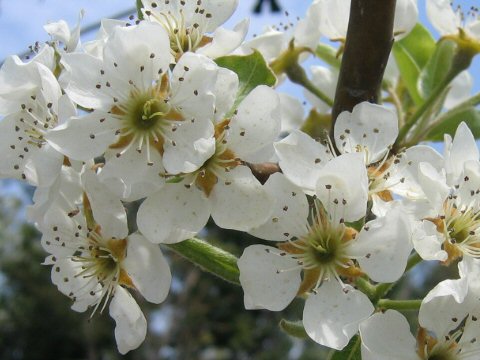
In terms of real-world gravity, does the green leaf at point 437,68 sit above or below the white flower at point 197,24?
below

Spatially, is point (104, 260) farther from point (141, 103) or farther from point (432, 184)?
point (432, 184)

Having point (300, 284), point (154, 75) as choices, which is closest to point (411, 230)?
point (300, 284)

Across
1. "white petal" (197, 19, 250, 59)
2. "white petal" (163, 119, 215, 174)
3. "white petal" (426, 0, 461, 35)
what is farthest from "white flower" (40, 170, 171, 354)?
"white petal" (426, 0, 461, 35)

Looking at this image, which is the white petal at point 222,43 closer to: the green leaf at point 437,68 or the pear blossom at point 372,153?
the pear blossom at point 372,153

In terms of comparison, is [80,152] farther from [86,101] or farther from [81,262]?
[81,262]

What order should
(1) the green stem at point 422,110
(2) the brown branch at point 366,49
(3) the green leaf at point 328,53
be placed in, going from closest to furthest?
1. (2) the brown branch at point 366,49
2. (1) the green stem at point 422,110
3. (3) the green leaf at point 328,53

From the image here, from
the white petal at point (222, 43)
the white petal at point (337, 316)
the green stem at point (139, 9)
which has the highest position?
the white petal at point (222, 43)

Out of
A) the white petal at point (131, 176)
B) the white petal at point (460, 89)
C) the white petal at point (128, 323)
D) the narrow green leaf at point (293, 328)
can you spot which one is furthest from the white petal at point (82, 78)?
the white petal at point (460, 89)
